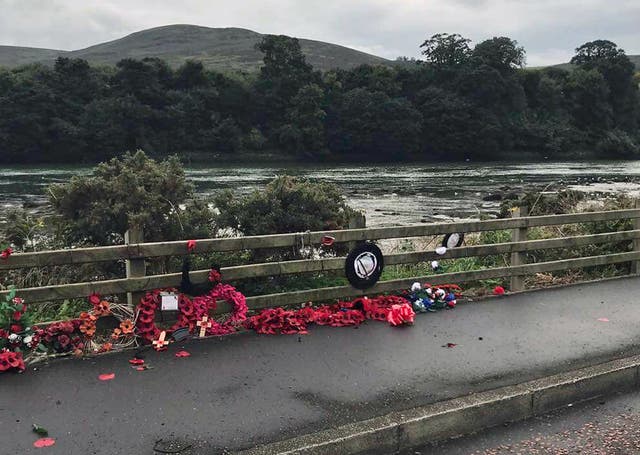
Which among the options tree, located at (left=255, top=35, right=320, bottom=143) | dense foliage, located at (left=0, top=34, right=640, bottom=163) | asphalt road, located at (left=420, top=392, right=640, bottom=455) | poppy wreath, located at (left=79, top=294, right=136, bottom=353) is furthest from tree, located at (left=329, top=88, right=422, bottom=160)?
asphalt road, located at (left=420, top=392, right=640, bottom=455)

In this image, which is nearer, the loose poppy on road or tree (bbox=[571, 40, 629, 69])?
the loose poppy on road

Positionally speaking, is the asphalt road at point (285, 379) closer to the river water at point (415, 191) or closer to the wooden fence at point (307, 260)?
the wooden fence at point (307, 260)

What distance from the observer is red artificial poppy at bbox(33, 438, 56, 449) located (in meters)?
4.07

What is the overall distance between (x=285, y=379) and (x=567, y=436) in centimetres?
215

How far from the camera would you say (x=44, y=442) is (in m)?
4.10

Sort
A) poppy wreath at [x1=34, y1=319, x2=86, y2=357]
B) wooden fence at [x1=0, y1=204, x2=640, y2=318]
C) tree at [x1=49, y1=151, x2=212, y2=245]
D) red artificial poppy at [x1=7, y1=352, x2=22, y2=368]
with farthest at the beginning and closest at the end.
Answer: tree at [x1=49, y1=151, x2=212, y2=245] → wooden fence at [x1=0, y1=204, x2=640, y2=318] → poppy wreath at [x1=34, y1=319, x2=86, y2=357] → red artificial poppy at [x1=7, y1=352, x2=22, y2=368]

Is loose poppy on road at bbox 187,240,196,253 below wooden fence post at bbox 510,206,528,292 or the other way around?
the other way around

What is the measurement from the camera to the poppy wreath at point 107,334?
581 centimetres

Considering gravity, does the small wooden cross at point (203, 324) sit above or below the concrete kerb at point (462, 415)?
above

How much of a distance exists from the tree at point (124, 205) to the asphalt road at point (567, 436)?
5078 mm

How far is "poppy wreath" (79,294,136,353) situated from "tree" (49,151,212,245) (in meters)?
2.46

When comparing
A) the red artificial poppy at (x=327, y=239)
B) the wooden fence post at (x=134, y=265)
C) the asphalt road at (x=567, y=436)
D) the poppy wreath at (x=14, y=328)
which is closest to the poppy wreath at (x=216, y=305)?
the wooden fence post at (x=134, y=265)

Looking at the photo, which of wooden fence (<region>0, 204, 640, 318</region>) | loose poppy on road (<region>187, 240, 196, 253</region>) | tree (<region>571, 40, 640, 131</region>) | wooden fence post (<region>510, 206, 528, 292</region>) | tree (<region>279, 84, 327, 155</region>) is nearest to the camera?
wooden fence (<region>0, 204, 640, 318</region>)

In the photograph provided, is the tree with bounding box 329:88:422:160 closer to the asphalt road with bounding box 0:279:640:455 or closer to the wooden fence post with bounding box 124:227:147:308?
the asphalt road with bounding box 0:279:640:455
